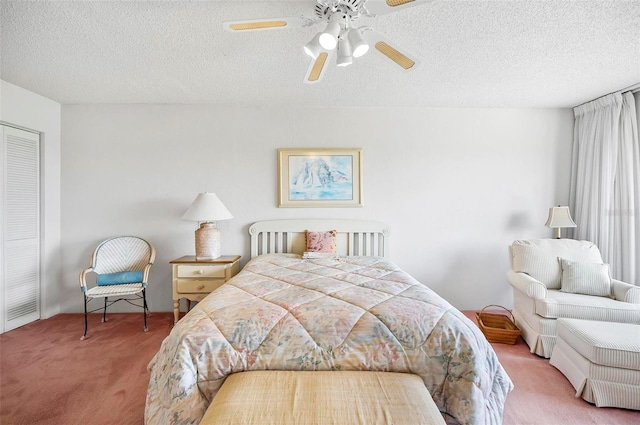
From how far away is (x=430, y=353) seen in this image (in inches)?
53.3

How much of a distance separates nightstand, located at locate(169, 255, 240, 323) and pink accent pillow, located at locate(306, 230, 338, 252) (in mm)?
910

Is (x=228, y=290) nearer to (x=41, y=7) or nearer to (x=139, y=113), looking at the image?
(x=41, y=7)

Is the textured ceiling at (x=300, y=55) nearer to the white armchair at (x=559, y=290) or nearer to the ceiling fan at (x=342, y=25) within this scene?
the ceiling fan at (x=342, y=25)

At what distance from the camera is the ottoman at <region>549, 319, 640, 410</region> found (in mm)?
1713

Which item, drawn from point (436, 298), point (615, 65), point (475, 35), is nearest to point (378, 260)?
point (436, 298)

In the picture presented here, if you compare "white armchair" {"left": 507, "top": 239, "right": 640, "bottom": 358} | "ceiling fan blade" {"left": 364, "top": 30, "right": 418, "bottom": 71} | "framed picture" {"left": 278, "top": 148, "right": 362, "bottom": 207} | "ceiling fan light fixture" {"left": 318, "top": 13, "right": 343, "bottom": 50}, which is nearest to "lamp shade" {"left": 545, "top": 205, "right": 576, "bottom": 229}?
"white armchair" {"left": 507, "top": 239, "right": 640, "bottom": 358}

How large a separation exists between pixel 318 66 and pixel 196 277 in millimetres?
2405

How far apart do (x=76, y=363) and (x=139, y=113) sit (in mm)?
2698

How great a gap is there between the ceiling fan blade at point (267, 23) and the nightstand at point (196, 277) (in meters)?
2.19

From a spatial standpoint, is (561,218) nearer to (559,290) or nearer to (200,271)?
(559,290)

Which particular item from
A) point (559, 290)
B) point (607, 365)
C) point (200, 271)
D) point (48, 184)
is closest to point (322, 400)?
point (607, 365)

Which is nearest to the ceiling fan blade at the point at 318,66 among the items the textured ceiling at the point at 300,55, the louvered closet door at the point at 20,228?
the textured ceiling at the point at 300,55

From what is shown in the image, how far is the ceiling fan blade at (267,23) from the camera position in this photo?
1.38 metres

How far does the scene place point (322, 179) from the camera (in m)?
3.34
